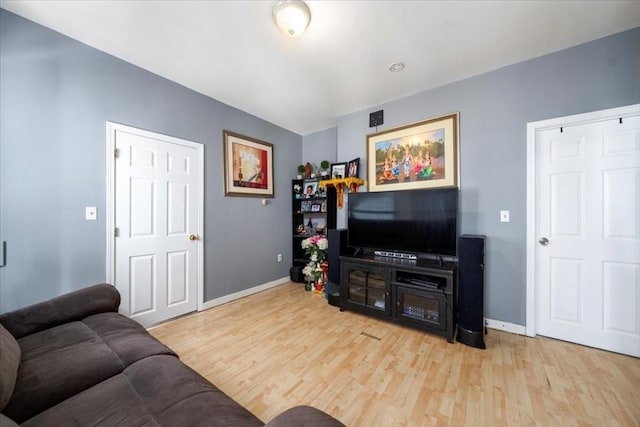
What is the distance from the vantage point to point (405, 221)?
2541mm

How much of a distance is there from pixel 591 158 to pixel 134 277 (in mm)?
4362

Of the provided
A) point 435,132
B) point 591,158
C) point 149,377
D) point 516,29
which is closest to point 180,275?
point 149,377

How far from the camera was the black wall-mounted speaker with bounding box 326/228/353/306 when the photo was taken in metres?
2.87

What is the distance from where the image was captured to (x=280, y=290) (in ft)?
11.4

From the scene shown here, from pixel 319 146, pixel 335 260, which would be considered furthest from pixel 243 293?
pixel 319 146

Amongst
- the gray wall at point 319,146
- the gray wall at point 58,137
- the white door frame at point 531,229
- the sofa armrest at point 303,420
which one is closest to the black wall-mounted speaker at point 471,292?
the white door frame at point 531,229

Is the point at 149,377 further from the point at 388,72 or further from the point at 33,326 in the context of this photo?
the point at 388,72

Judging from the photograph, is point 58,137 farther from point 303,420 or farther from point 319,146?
point 319,146

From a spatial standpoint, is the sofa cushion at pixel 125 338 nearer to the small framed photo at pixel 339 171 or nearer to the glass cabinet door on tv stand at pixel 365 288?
the glass cabinet door on tv stand at pixel 365 288

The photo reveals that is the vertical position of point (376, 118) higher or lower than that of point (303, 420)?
higher

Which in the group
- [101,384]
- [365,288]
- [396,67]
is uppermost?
[396,67]

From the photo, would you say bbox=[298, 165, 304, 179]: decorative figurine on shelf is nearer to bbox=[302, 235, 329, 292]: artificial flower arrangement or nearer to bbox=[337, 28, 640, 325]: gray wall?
bbox=[302, 235, 329, 292]: artificial flower arrangement

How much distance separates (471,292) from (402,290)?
59 cm

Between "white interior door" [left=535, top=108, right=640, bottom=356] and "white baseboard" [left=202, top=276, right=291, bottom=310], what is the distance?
3161 millimetres
